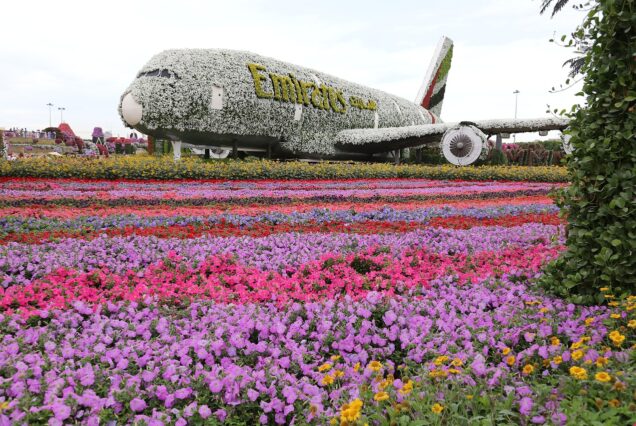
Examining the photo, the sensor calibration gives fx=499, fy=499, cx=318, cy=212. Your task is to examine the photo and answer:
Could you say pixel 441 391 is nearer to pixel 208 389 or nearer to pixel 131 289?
pixel 208 389

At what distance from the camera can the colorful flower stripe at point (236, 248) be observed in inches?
190

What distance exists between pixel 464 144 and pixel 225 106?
37.0 ft

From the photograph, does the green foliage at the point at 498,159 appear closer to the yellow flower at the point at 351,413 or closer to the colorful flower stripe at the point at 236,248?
the colorful flower stripe at the point at 236,248

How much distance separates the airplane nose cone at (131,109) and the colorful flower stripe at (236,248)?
1152cm

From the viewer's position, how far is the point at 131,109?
53.6 ft

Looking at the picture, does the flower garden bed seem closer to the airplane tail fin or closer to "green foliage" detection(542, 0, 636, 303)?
"green foliage" detection(542, 0, 636, 303)

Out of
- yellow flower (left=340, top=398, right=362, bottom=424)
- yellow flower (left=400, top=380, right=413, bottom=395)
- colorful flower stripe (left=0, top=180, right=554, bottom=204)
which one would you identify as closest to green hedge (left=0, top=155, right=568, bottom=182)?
colorful flower stripe (left=0, top=180, right=554, bottom=204)

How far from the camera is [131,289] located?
425 cm

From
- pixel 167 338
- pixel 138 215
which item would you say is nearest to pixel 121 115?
pixel 138 215

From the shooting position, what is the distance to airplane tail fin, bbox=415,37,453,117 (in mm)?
36688

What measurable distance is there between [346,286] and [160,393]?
2223 millimetres

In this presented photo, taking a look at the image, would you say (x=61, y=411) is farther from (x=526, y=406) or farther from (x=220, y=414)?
(x=526, y=406)

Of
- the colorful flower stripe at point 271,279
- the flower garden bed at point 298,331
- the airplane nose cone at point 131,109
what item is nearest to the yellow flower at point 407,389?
the flower garden bed at point 298,331

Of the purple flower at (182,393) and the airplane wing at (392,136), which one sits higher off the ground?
the airplane wing at (392,136)
